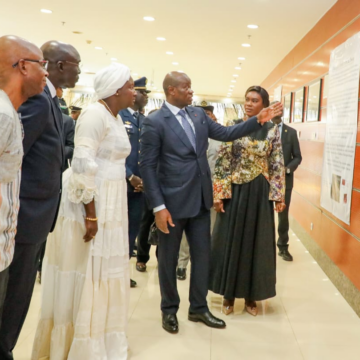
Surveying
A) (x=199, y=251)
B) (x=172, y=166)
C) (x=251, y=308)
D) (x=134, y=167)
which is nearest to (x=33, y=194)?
(x=172, y=166)

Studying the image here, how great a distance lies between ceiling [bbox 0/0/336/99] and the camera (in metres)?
5.92

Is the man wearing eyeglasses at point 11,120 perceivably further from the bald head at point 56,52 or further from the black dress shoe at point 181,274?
the black dress shoe at point 181,274

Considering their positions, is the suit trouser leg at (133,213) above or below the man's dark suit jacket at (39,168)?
below

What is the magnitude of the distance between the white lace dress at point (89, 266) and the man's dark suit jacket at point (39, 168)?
0.97ft

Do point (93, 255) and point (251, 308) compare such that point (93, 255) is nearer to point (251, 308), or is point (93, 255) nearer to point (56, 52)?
point (56, 52)

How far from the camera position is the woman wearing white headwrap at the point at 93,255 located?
2289 millimetres

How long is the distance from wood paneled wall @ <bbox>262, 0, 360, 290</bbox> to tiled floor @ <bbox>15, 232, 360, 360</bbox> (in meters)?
0.40

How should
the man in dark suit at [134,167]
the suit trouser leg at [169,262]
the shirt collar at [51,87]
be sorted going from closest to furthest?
the shirt collar at [51,87]
the suit trouser leg at [169,262]
the man in dark suit at [134,167]

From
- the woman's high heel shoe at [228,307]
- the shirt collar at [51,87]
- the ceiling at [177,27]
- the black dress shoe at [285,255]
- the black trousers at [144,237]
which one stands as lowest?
the black dress shoe at [285,255]

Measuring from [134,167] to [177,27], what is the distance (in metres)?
4.15

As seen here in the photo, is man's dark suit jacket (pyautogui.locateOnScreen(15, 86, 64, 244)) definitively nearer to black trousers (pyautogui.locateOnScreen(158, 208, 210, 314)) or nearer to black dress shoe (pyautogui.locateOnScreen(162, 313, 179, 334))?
black trousers (pyautogui.locateOnScreen(158, 208, 210, 314))

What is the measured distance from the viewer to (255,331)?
3.04 metres

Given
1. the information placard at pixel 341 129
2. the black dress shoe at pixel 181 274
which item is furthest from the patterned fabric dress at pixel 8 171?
the information placard at pixel 341 129

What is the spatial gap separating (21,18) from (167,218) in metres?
6.24
